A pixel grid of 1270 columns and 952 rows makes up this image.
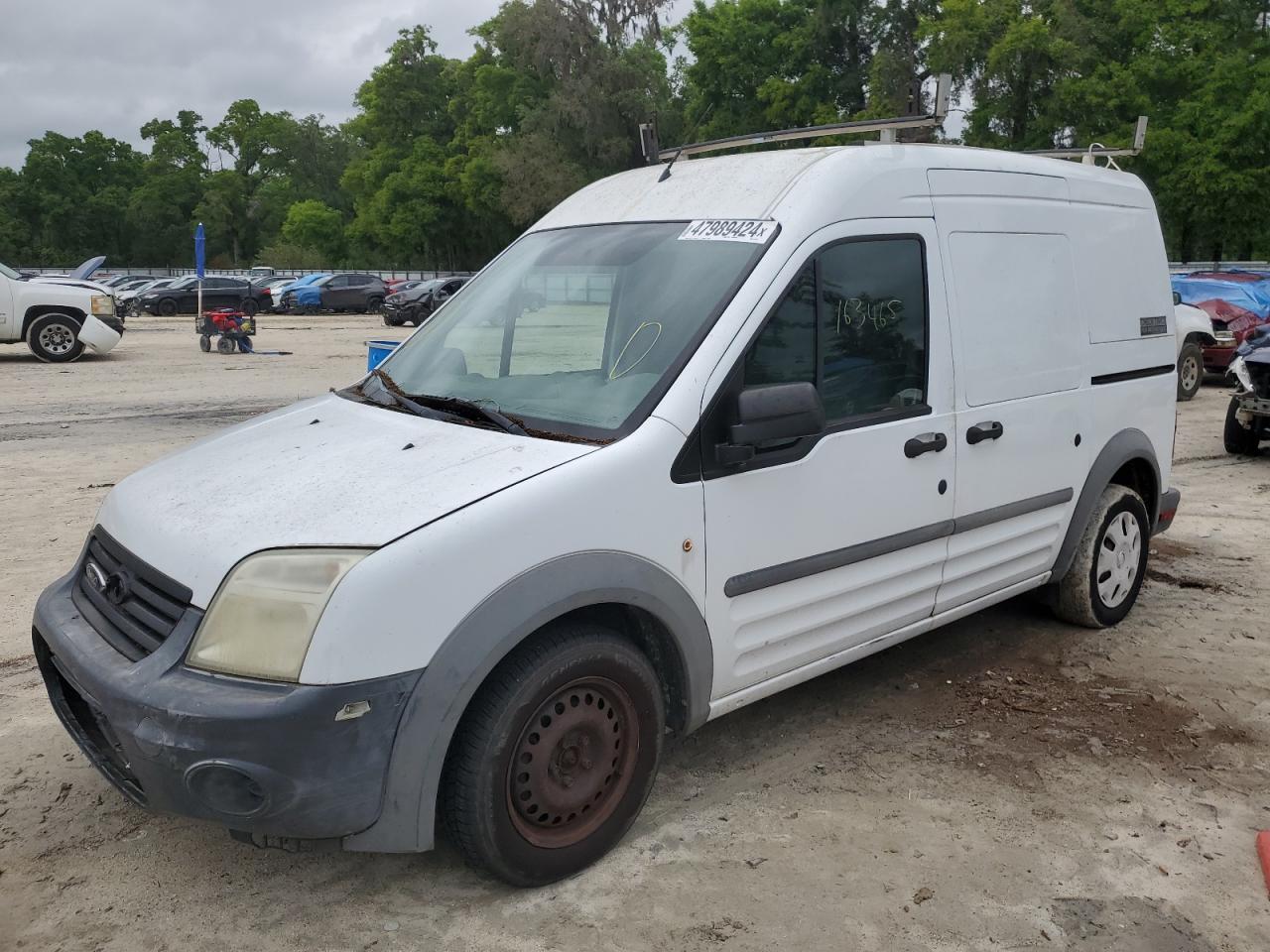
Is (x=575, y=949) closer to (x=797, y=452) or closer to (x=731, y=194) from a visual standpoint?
(x=797, y=452)

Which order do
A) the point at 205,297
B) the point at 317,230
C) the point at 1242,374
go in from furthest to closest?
the point at 317,230 → the point at 205,297 → the point at 1242,374

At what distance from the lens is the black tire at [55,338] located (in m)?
18.2

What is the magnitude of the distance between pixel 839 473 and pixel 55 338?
1834cm

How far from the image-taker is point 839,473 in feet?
11.5

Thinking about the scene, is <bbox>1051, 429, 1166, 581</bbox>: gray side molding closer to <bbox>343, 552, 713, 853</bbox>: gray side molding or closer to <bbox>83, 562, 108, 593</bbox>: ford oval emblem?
<bbox>343, 552, 713, 853</bbox>: gray side molding

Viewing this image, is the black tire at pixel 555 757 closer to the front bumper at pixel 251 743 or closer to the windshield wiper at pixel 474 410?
the front bumper at pixel 251 743

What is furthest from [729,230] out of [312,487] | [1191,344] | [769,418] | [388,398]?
[1191,344]

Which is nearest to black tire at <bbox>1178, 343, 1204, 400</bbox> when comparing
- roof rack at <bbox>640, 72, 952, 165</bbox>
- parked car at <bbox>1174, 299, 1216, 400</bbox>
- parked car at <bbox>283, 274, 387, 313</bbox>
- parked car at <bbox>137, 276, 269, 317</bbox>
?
parked car at <bbox>1174, 299, 1216, 400</bbox>

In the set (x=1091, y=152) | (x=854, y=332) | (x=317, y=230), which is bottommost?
(x=854, y=332)

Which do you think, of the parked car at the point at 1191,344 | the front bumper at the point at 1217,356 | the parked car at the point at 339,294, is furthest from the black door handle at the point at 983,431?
the parked car at the point at 339,294

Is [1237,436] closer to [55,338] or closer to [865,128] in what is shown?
[865,128]

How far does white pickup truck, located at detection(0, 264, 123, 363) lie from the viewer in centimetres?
1781

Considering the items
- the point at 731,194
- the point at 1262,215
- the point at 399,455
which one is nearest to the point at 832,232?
the point at 731,194

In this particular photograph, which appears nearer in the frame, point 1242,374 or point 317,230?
point 1242,374
